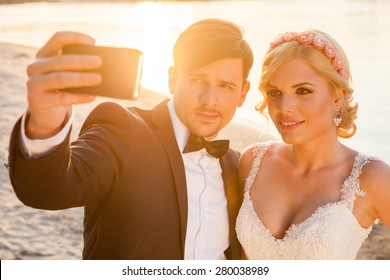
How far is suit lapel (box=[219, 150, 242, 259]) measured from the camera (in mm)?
3654

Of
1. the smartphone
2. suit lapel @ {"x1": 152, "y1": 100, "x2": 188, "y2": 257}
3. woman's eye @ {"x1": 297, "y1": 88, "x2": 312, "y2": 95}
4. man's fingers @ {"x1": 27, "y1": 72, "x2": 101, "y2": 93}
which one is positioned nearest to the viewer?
man's fingers @ {"x1": 27, "y1": 72, "x2": 101, "y2": 93}

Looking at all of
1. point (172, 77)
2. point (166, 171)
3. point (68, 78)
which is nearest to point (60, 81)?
point (68, 78)

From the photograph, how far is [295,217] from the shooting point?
391cm

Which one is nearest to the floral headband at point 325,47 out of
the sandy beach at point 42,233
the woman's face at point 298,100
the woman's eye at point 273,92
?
the woman's face at point 298,100

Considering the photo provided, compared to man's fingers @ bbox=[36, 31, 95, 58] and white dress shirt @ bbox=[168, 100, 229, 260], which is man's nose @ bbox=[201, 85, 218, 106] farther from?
man's fingers @ bbox=[36, 31, 95, 58]

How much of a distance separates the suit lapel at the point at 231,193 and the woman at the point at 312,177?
71mm

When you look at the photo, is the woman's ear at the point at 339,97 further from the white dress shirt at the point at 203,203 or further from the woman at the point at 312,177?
the white dress shirt at the point at 203,203

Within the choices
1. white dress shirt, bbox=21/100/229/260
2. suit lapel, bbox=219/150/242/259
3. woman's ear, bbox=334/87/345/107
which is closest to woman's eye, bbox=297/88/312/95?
woman's ear, bbox=334/87/345/107

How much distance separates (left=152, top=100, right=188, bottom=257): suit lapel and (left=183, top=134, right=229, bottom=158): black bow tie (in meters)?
0.09

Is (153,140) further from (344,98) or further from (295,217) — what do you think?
(344,98)

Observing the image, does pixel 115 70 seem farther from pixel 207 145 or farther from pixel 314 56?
pixel 314 56

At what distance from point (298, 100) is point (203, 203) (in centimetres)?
101

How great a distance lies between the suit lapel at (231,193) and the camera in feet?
12.0
